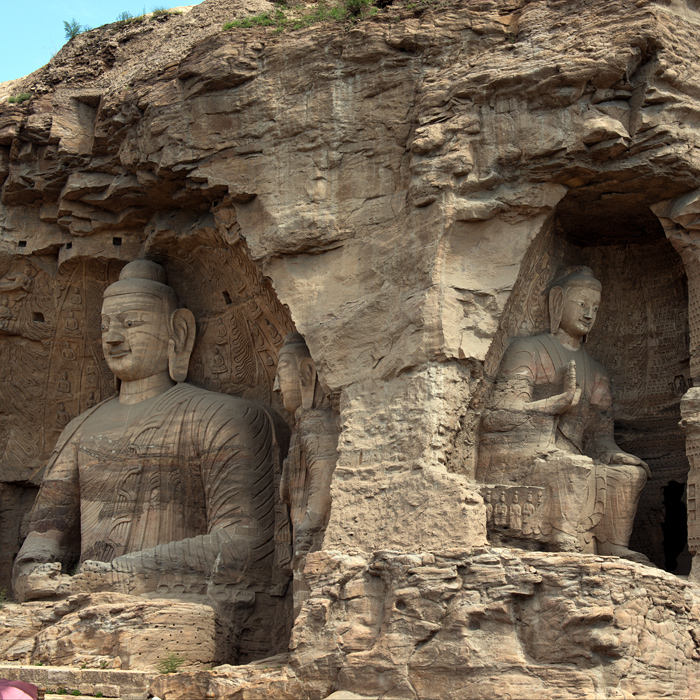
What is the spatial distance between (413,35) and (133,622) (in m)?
5.28

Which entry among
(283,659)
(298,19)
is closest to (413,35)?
(298,19)

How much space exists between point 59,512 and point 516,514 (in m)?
4.77

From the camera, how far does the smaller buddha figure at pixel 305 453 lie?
905cm

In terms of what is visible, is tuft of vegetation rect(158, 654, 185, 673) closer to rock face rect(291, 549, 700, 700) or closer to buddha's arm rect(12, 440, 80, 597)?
rock face rect(291, 549, 700, 700)

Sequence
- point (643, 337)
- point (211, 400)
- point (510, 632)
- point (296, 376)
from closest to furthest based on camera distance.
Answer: point (510, 632) → point (296, 376) → point (643, 337) → point (211, 400)

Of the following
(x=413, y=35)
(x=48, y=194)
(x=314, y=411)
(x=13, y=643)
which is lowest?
(x=13, y=643)

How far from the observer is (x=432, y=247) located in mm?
9000

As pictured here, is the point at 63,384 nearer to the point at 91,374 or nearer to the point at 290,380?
the point at 91,374

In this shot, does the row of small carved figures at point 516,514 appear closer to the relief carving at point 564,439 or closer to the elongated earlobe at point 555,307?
the relief carving at point 564,439

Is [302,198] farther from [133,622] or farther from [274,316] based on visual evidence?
[133,622]

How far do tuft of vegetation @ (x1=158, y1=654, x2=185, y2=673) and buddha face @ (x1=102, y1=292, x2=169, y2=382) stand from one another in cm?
352

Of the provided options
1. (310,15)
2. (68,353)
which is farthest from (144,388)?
(310,15)

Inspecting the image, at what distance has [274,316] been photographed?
10.6 metres

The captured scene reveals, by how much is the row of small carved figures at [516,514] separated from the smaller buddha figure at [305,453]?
1313mm
